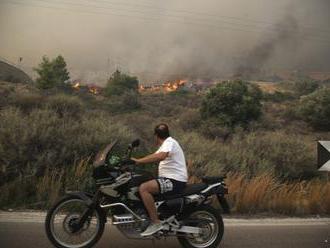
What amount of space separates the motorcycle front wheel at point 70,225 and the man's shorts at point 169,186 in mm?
858

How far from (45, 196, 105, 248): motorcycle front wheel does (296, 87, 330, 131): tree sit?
43.8 m

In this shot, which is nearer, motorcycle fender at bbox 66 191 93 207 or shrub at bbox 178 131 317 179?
motorcycle fender at bbox 66 191 93 207

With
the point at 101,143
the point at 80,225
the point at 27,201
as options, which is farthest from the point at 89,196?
the point at 101,143

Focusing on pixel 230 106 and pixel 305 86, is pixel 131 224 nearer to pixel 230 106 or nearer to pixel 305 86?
pixel 230 106

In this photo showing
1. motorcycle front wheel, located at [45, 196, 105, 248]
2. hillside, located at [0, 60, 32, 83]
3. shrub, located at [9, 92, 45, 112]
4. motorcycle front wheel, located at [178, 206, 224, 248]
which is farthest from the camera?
hillside, located at [0, 60, 32, 83]

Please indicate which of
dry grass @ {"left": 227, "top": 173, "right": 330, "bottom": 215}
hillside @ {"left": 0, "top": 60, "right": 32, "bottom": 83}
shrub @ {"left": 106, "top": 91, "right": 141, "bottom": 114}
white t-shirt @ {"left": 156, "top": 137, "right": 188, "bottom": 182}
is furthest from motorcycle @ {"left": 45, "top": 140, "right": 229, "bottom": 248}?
hillside @ {"left": 0, "top": 60, "right": 32, "bottom": 83}

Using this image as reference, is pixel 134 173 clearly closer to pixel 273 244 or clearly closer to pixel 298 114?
pixel 273 244

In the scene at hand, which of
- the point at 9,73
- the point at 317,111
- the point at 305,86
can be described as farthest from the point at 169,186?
the point at 305,86

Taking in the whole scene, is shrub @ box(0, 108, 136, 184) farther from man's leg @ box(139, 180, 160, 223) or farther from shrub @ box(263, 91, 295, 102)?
shrub @ box(263, 91, 295, 102)

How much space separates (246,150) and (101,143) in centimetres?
492

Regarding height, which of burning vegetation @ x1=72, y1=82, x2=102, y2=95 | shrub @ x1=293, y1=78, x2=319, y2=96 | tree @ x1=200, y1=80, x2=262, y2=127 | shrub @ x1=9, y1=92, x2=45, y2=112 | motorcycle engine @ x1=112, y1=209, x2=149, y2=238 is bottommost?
motorcycle engine @ x1=112, y1=209, x2=149, y2=238

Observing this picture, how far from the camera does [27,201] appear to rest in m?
10.8

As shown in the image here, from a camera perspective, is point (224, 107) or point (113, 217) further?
point (224, 107)

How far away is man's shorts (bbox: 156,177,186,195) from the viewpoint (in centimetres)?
751
